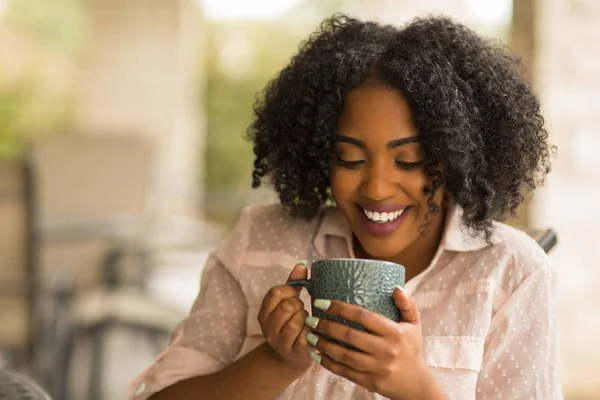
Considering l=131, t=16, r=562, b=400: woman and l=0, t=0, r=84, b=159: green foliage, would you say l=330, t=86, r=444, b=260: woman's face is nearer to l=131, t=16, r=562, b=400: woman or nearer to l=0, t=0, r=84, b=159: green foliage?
l=131, t=16, r=562, b=400: woman

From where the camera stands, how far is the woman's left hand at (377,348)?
116 cm

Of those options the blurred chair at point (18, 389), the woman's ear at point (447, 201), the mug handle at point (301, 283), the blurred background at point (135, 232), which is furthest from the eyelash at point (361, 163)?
the blurred chair at point (18, 389)

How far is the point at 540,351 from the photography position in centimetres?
140

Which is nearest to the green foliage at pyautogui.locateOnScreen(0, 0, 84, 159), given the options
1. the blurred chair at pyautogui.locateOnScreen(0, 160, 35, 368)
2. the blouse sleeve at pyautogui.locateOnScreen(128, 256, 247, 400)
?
the blurred chair at pyautogui.locateOnScreen(0, 160, 35, 368)

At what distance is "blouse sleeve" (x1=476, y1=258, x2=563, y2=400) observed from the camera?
4.57 feet

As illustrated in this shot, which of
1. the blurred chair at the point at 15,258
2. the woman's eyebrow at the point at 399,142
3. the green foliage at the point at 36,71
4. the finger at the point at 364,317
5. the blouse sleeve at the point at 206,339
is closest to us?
the finger at the point at 364,317

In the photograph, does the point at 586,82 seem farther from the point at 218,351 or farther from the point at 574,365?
the point at 218,351

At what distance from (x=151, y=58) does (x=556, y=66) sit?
5899 mm

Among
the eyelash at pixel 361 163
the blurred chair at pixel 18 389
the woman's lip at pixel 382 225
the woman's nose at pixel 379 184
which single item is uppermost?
the eyelash at pixel 361 163

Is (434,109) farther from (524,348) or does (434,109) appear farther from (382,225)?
(524,348)

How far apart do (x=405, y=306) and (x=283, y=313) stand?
17 cm

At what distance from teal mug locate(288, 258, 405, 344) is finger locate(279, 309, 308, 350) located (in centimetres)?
3

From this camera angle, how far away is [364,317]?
1151mm

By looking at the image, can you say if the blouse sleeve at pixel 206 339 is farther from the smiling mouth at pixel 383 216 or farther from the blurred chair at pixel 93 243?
the blurred chair at pixel 93 243
